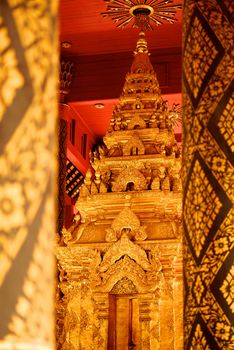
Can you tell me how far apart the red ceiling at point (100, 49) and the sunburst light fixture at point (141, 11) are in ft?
2.03

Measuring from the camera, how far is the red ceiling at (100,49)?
11.8m

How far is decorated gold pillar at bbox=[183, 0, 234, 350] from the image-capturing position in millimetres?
2932

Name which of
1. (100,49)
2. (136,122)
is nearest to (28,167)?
(136,122)

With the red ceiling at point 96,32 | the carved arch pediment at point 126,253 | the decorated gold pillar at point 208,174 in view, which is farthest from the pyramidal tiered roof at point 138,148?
the decorated gold pillar at point 208,174

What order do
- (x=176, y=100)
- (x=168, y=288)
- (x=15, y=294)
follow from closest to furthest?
(x=15, y=294) → (x=168, y=288) → (x=176, y=100)

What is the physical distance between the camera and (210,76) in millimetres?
3168

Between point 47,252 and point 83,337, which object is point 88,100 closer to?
point 83,337

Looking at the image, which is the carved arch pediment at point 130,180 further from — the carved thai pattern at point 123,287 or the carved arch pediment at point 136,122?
the carved thai pattern at point 123,287

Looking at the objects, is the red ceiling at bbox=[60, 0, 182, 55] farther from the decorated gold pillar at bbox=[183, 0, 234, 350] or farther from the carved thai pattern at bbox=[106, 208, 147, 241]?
the decorated gold pillar at bbox=[183, 0, 234, 350]

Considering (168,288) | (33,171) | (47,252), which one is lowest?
(47,252)

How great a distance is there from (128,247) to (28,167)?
5.73m

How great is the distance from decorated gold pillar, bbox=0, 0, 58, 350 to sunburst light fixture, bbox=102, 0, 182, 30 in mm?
8562

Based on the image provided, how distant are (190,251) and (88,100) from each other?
34.2 ft

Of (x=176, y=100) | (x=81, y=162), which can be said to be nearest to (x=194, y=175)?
(x=176, y=100)
